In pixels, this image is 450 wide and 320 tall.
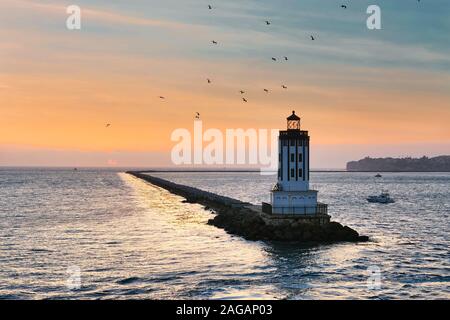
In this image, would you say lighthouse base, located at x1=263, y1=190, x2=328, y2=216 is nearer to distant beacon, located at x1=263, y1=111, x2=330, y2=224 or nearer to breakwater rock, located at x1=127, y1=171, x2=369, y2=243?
distant beacon, located at x1=263, y1=111, x2=330, y2=224

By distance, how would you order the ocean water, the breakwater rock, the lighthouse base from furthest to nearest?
1. the lighthouse base
2. the breakwater rock
3. the ocean water

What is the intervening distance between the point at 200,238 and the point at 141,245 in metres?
6.00

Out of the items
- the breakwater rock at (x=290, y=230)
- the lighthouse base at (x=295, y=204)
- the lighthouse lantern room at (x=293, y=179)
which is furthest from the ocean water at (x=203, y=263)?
the lighthouse lantern room at (x=293, y=179)

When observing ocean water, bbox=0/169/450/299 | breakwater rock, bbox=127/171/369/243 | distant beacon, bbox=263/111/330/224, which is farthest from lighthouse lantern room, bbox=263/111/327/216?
ocean water, bbox=0/169/450/299

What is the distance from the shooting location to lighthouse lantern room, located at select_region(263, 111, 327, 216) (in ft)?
160

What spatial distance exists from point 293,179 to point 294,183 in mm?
378

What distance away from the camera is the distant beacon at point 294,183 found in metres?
48.8

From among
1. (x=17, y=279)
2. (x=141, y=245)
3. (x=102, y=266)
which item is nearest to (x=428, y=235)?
(x=141, y=245)

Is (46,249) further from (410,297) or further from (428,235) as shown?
(428,235)

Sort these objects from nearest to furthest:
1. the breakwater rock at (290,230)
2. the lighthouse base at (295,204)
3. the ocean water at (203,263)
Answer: the ocean water at (203,263) → the breakwater rock at (290,230) → the lighthouse base at (295,204)

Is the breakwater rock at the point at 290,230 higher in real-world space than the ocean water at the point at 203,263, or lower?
higher

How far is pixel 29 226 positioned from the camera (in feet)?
192

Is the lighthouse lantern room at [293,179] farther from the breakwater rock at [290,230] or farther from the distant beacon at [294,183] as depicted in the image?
the breakwater rock at [290,230]

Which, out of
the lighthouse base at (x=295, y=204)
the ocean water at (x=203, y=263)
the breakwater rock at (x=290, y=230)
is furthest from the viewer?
the lighthouse base at (x=295, y=204)
